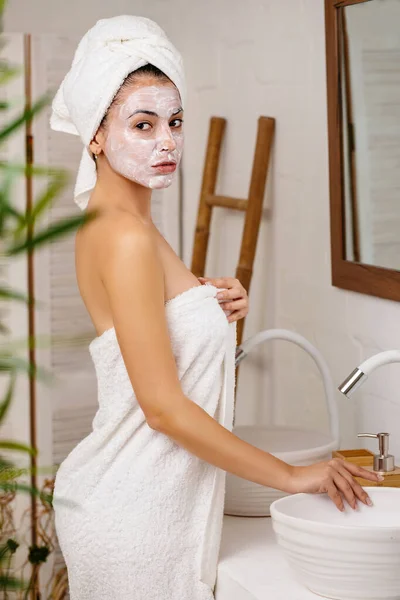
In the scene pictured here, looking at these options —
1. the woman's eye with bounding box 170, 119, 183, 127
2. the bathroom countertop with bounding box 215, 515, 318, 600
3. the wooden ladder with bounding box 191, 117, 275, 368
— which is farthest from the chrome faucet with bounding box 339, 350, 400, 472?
the wooden ladder with bounding box 191, 117, 275, 368

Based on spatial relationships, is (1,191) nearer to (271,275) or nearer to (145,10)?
(271,275)

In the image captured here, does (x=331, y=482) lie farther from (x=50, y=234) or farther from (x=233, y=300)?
(x=50, y=234)

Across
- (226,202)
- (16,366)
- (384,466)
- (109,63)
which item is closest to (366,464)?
(384,466)

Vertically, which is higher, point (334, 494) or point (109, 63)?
point (109, 63)

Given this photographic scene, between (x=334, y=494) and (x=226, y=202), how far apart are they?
1171 mm

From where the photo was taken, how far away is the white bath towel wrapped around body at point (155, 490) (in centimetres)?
144

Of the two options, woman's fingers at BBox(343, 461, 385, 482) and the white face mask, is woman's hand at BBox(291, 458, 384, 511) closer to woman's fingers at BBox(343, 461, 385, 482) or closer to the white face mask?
woman's fingers at BBox(343, 461, 385, 482)

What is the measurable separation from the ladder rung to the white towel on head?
2.84ft

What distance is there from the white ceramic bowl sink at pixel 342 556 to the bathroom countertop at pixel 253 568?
0.04 meters

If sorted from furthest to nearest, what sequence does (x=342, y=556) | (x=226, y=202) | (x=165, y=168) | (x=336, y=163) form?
(x=226, y=202) < (x=336, y=163) < (x=165, y=168) < (x=342, y=556)

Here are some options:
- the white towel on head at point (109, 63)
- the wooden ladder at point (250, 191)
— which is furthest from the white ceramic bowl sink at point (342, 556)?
the wooden ladder at point (250, 191)

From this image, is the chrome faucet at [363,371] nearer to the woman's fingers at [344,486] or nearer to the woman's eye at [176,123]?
the woman's fingers at [344,486]

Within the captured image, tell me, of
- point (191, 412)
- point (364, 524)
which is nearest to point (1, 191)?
point (191, 412)

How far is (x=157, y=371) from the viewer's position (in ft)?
4.47
